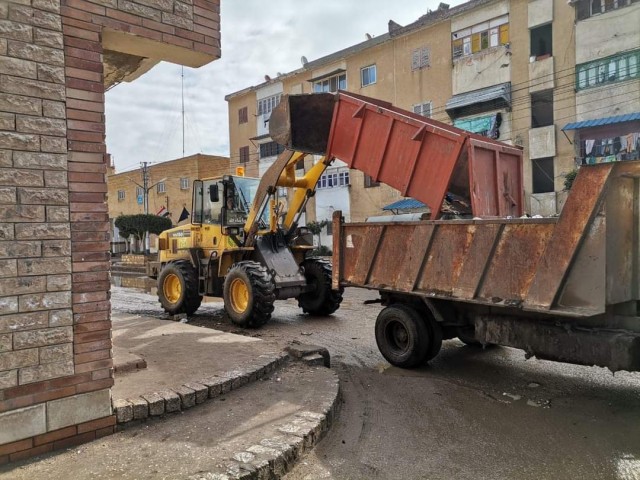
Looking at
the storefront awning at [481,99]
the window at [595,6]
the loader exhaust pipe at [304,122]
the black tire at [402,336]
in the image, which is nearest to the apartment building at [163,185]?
the storefront awning at [481,99]

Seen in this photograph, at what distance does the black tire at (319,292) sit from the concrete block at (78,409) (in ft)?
21.2

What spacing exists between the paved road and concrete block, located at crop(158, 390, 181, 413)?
1250 mm

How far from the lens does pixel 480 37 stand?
79.5 feet

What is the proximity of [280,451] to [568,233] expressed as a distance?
310 centimetres

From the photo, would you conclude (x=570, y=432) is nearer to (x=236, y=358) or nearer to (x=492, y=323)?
(x=492, y=323)

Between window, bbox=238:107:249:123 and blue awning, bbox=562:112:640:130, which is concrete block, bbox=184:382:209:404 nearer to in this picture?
blue awning, bbox=562:112:640:130

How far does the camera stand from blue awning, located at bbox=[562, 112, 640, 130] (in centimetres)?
1903

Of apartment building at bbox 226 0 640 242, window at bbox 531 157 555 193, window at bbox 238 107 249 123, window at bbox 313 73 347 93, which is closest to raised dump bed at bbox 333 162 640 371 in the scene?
apartment building at bbox 226 0 640 242

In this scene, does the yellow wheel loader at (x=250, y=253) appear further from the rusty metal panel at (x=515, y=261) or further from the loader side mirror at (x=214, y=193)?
the rusty metal panel at (x=515, y=261)

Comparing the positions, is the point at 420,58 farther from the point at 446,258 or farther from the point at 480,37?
the point at 446,258

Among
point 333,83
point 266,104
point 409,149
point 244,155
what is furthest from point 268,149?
point 409,149

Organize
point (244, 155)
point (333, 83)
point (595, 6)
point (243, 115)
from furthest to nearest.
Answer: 1. point (243, 115)
2. point (244, 155)
3. point (333, 83)
4. point (595, 6)

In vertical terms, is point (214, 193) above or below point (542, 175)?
below

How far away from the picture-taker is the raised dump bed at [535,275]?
428 cm
